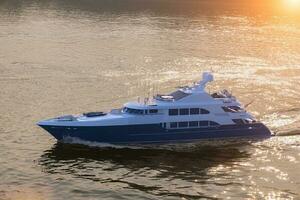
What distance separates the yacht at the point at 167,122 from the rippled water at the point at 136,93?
1.41 m

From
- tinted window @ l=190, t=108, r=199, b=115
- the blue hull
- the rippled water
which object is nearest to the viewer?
the rippled water

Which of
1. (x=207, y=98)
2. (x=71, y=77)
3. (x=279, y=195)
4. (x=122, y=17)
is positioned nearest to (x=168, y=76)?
(x=71, y=77)

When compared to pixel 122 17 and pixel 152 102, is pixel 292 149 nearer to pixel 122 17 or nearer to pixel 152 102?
pixel 152 102

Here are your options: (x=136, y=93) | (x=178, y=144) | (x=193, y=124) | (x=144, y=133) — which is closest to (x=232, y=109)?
(x=193, y=124)

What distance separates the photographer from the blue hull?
201 feet

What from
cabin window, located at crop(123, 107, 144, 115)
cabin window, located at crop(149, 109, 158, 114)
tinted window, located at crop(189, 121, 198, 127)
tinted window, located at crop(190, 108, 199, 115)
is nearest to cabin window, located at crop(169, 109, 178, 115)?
cabin window, located at crop(149, 109, 158, 114)

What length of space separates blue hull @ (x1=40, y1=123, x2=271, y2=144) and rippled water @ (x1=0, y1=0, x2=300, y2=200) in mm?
1164

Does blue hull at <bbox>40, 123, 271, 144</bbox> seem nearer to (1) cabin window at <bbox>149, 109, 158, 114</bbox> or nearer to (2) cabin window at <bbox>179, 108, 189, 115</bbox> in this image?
(1) cabin window at <bbox>149, 109, 158, 114</bbox>

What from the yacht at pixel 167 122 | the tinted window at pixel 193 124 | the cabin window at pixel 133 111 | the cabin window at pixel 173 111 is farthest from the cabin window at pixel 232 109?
the cabin window at pixel 133 111

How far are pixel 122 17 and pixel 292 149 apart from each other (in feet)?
404

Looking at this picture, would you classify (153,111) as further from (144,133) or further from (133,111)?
(144,133)

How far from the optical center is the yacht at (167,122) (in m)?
61.2

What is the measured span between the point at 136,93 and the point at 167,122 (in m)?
23.9

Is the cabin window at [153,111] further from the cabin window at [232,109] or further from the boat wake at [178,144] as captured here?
the cabin window at [232,109]
